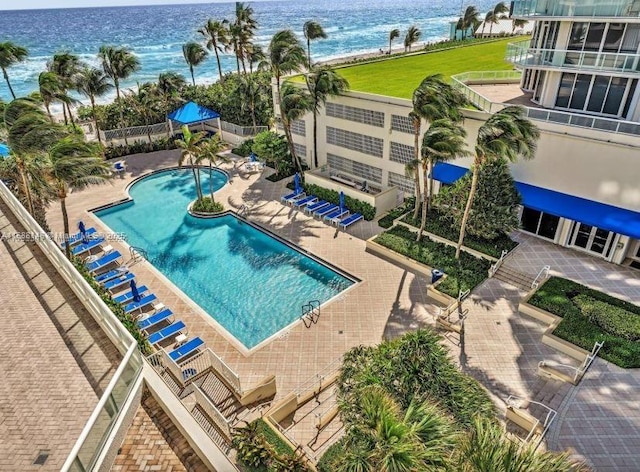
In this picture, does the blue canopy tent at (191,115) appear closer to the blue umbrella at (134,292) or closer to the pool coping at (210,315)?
the pool coping at (210,315)

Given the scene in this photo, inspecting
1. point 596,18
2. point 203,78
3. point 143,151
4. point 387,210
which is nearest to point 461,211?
point 387,210

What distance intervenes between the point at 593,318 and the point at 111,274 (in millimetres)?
23239

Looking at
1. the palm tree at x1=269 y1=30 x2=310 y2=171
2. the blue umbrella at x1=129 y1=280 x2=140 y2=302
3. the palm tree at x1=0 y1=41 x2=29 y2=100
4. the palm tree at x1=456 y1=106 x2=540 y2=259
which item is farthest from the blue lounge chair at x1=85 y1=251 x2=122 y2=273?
the palm tree at x1=0 y1=41 x2=29 y2=100

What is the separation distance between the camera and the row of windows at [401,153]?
28.0m

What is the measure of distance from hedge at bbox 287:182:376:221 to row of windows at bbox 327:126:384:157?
12.6ft

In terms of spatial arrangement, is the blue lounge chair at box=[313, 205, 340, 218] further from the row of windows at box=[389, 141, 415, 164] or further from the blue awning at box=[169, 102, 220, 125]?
the blue awning at box=[169, 102, 220, 125]

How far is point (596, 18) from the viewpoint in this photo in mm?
20625

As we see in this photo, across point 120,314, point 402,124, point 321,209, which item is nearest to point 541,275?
point 402,124

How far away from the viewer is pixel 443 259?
74.9ft

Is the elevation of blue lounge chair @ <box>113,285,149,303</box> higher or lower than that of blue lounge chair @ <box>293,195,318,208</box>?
lower

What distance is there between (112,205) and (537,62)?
95.5 feet

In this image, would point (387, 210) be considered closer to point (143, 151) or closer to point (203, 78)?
point (143, 151)

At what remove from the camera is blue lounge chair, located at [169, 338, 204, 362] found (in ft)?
57.3

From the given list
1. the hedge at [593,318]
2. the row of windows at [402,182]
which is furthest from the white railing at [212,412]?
the row of windows at [402,182]
